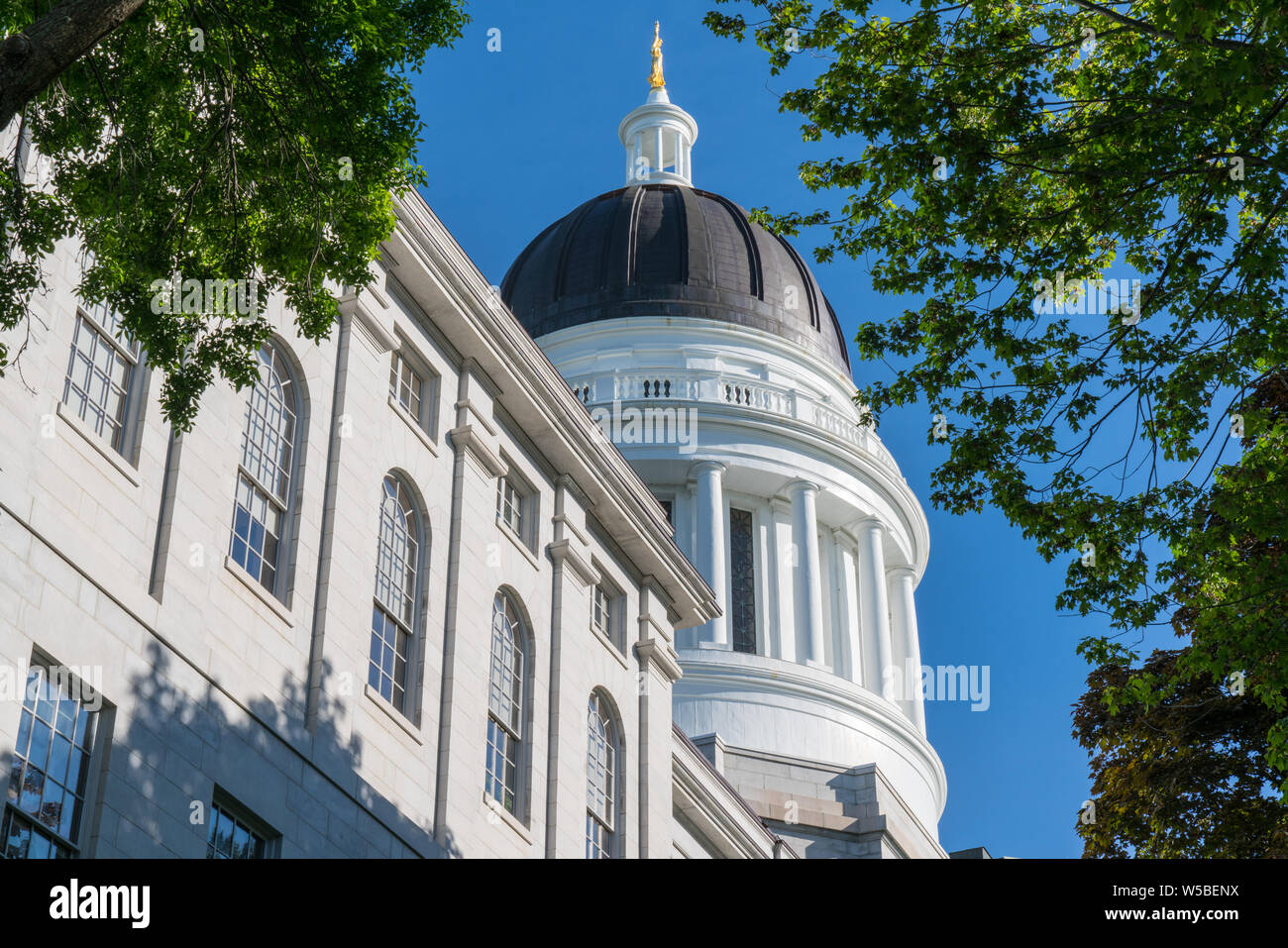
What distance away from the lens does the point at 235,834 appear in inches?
807

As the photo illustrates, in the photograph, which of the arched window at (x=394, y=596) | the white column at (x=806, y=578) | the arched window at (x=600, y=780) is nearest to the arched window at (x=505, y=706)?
the arched window at (x=394, y=596)

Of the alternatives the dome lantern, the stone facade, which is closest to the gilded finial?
the dome lantern

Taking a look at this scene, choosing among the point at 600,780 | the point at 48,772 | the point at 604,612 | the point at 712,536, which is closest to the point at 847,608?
the point at 712,536

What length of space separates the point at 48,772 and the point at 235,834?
315 centimetres

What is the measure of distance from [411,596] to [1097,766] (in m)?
9.90

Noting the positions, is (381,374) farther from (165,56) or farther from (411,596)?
(165,56)

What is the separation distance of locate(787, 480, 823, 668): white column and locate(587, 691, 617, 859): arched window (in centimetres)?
2435

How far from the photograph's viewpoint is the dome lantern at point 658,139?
6875cm

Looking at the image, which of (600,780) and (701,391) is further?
(701,391)

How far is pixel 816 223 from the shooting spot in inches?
812

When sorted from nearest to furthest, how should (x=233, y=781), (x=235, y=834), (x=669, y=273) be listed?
(x=233, y=781) → (x=235, y=834) → (x=669, y=273)

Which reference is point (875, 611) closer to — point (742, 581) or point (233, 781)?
point (742, 581)
